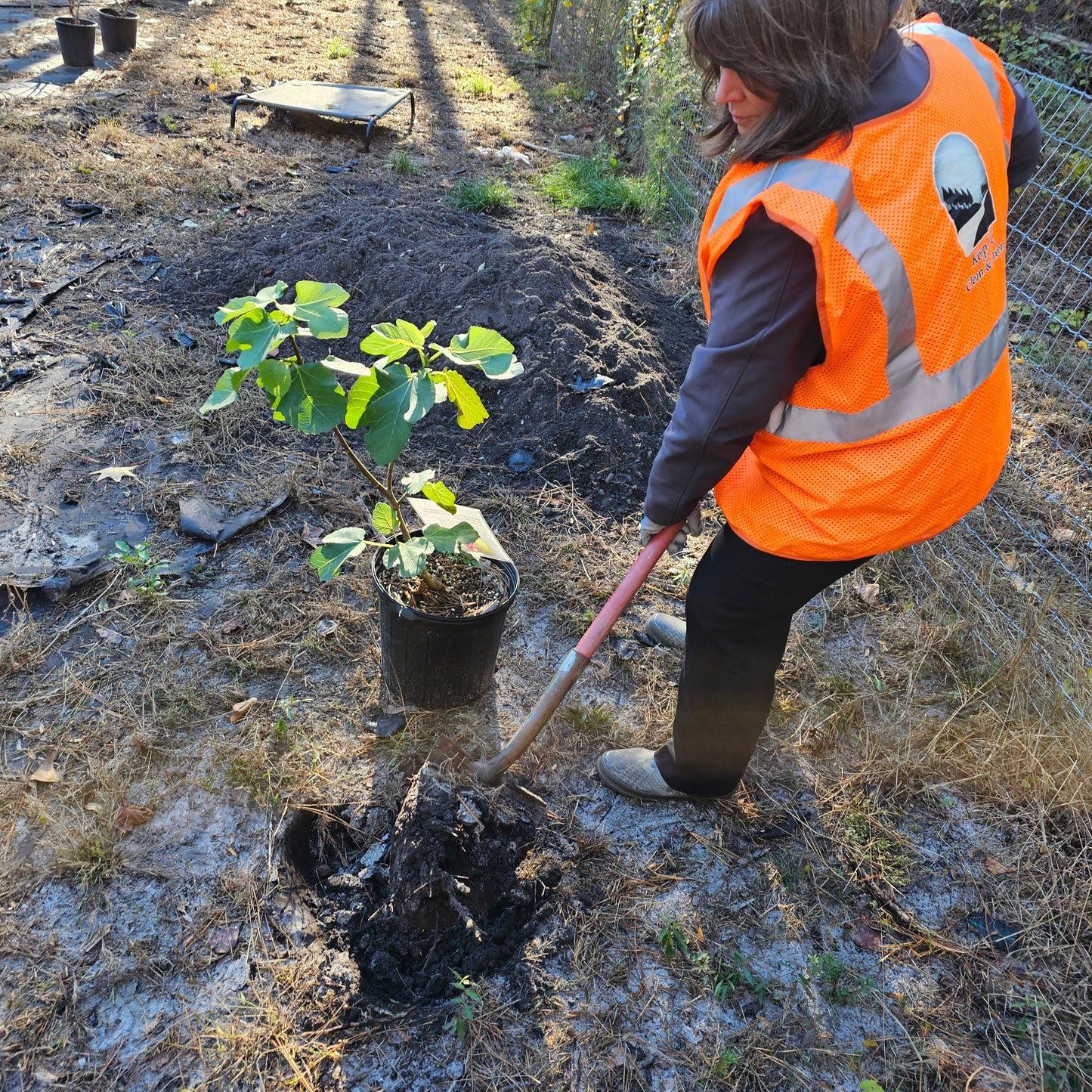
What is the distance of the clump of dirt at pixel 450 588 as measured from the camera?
2502 mm

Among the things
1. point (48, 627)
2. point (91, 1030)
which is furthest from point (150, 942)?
point (48, 627)

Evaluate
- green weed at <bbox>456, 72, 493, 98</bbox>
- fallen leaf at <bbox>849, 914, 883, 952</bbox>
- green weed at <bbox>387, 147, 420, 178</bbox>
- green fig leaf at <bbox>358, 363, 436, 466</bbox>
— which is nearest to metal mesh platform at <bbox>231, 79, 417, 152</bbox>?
green weed at <bbox>387, 147, 420, 178</bbox>

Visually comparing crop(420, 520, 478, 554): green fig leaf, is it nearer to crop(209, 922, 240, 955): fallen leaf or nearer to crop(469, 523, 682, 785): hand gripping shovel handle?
crop(469, 523, 682, 785): hand gripping shovel handle

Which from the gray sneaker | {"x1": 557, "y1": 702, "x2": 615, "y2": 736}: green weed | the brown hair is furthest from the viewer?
{"x1": 557, "y1": 702, "x2": 615, "y2": 736}: green weed

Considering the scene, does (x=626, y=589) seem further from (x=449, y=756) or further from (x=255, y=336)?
(x=255, y=336)

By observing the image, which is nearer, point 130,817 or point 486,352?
point 486,352

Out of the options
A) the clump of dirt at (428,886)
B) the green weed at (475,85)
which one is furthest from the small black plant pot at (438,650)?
the green weed at (475,85)

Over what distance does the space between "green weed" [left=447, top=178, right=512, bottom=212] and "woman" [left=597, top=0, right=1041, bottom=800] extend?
4.34 meters

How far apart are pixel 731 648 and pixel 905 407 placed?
74 centimetres

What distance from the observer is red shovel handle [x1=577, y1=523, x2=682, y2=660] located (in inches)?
79.8

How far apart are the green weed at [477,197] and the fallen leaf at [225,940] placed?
16.6ft

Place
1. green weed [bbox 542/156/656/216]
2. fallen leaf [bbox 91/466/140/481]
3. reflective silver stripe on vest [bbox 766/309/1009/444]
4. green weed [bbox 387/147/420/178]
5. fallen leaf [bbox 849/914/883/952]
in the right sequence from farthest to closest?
green weed [bbox 387/147/420/178]
green weed [bbox 542/156/656/216]
fallen leaf [bbox 91/466/140/481]
fallen leaf [bbox 849/914/883/952]
reflective silver stripe on vest [bbox 766/309/1009/444]

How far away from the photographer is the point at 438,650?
8.16 ft

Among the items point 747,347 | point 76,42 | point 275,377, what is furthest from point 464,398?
point 76,42
